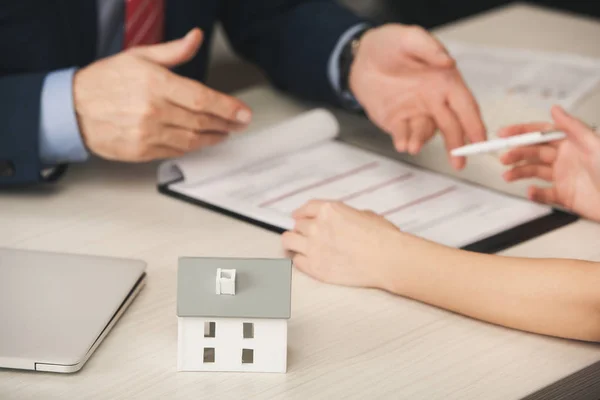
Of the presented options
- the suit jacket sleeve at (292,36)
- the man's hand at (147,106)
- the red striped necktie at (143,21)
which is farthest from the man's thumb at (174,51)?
the suit jacket sleeve at (292,36)

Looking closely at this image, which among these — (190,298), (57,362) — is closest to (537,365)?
(190,298)

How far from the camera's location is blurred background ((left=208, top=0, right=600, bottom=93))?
272 centimetres

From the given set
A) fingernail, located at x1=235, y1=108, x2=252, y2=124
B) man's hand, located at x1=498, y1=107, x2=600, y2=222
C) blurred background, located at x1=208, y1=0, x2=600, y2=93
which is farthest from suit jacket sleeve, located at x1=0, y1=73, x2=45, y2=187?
blurred background, located at x1=208, y1=0, x2=600, y2=93

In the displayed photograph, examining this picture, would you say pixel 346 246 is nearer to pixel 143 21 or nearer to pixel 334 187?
pixel 334 187

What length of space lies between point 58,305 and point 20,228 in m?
0.25

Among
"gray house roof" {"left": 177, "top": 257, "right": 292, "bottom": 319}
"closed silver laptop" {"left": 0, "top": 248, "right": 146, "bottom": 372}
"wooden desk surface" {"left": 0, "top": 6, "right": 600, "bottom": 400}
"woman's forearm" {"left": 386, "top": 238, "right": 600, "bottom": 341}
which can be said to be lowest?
"wooden desk surface" {"left": 0, "top": 6, "right": 600, "bottom": 400}

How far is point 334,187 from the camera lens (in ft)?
4.09

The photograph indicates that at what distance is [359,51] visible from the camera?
149 centimetres

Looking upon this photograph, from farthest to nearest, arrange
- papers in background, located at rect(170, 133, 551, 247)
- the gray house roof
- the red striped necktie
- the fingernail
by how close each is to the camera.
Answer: the red striped necktie
the fingernail
papers in background, located at rect(170, 133, 551, 247)
the gray house roof

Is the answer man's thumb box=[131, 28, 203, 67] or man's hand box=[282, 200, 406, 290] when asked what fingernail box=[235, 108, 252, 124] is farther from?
man's hand box=[282, 200, 406, 290]

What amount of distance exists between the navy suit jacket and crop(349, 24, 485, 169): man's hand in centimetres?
13

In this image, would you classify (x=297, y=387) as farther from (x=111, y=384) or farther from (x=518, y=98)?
(x=518, y=98)

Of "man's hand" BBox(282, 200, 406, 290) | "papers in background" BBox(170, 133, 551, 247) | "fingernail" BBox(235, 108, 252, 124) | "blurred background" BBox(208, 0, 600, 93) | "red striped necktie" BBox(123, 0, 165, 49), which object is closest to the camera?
"man's hand" BBox(282, 200, 406, 290)

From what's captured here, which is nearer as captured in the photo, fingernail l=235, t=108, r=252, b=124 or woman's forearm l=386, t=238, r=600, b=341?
woman's forearm l=386, t=238, r=600, b=341
